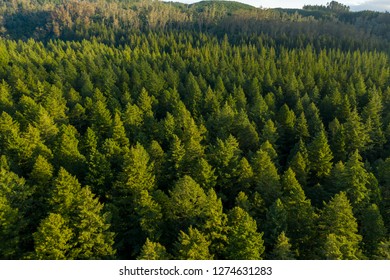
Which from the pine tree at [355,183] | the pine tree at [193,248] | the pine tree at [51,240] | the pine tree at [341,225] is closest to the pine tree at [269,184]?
the pine tree at [341,225]

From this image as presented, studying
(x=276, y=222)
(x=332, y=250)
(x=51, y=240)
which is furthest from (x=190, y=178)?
(x=332, y=250)

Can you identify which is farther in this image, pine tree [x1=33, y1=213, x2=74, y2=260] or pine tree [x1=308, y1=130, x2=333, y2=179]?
pine tree [x1=308, y1=130, x2=333, y2=179]

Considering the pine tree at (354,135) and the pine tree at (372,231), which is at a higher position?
the pine tree at (354,135)

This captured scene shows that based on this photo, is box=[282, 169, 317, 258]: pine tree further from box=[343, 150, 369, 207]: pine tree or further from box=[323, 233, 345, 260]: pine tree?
box=[343, 150, 369, 207]: pine tree

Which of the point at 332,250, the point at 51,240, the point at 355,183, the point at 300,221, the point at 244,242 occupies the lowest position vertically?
the point at 300,221

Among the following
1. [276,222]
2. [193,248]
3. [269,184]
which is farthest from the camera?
[269,184]

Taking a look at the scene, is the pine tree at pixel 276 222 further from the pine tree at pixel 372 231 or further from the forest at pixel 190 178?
the pine tree at pixel 372 231

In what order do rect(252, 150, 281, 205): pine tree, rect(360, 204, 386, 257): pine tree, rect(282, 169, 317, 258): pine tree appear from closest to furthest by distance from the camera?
rect(360, 204, 386, 257): pine tree
rect(282, 169, 317, 258): pine tree
rect(252, 150, 281, 205): pine tree

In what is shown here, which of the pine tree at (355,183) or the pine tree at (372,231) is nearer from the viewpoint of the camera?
the pine tree at (372,231)

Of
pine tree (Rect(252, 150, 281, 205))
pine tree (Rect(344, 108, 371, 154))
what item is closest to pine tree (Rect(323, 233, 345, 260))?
pine tree (Rect(252, 150, 281, 205))

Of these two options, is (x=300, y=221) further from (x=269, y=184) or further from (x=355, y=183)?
→ (x=355, y=183)

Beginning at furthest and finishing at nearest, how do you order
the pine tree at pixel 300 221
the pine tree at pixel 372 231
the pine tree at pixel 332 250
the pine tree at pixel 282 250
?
the pine tree at pixel 300 221, the pine tree at pixel 372 231, the pine tree at pixel 282 250, the pine tree at pixel 332 250

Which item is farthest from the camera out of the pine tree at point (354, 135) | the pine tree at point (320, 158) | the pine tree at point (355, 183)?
the pine tree at point (354, 135)
